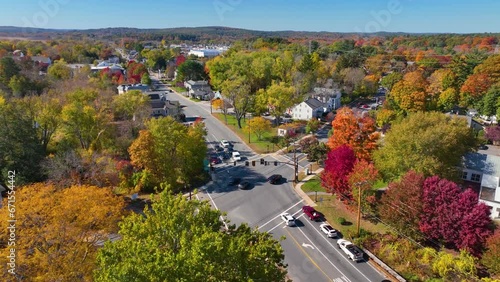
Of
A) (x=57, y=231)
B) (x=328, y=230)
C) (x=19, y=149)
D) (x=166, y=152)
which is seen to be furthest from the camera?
(x=166, y=152)

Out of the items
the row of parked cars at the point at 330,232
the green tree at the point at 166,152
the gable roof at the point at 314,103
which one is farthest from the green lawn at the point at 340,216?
the gable roof at the point at 314,103

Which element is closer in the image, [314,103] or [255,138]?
[255,138]

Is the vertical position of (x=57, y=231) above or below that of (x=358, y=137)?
below

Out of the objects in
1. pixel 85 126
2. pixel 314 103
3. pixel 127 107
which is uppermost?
pixel 314 103

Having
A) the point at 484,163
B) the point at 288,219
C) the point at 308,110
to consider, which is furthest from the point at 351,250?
the point at 308,110

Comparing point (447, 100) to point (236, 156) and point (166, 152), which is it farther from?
point (166, 152)

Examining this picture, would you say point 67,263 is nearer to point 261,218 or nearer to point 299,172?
point 261,218

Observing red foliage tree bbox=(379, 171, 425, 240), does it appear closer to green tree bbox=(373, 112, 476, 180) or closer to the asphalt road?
green tree bbox=(373, 112, 476, 180)
